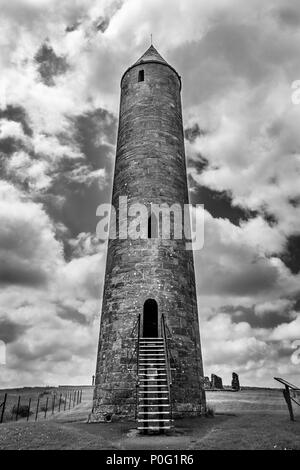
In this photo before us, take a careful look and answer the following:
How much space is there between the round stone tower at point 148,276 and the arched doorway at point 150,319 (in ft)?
0.13

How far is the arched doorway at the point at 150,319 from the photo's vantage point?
14.9 m

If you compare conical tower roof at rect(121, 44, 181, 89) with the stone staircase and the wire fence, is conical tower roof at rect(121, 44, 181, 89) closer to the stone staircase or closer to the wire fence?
the stone staircase

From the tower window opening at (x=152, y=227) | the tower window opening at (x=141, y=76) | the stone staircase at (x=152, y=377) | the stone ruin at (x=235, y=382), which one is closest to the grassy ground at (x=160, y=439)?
the stone staircase at (x=152, y=377)

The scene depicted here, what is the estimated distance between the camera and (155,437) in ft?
31.4

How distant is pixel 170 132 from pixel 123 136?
234cm

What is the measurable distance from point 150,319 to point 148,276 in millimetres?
1671

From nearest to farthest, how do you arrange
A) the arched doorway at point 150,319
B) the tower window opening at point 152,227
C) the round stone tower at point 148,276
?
the round stone tower at point 148,276
the arched doorway at point 150,319
the tower window opening at point 152,227

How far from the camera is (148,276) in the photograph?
1518 cm

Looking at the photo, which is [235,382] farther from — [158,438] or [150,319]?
[158,438]

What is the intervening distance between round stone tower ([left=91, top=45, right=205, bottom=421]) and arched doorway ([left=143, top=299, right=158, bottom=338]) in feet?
0.13

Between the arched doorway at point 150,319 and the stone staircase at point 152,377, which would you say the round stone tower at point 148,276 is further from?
the stone staircase at point 152,377
